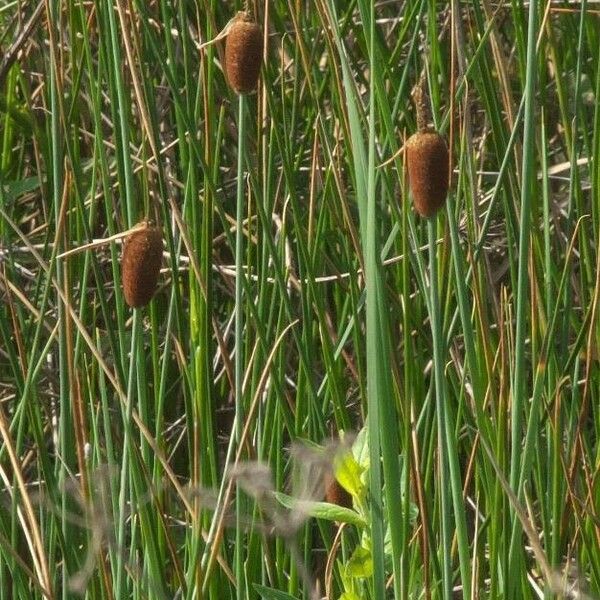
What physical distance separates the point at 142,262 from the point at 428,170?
23cm

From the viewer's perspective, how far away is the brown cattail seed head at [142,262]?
0.84 m

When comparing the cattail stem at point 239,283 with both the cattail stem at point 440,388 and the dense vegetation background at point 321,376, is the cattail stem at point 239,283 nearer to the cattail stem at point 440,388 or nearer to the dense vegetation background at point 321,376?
the dense vegetation background at point 321,376

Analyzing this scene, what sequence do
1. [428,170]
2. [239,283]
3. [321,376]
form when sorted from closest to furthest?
[428,170] < [239,283] < [321,376]

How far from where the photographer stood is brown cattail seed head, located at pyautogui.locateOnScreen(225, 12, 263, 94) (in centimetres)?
91

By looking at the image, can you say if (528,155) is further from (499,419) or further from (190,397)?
(190,397)

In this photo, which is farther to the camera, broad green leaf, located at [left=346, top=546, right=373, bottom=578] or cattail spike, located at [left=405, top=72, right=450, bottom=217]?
broad green leaf, located at [left=346, top=546, right=373, bottom=578]

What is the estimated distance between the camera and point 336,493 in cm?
98

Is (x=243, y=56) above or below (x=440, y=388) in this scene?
above

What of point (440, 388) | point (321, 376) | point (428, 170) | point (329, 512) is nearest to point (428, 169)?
point (428, 170)

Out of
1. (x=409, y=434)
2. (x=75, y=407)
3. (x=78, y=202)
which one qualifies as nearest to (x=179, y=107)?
(x=78, y=202)

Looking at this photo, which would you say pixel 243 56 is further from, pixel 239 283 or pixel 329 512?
pixel 329 512

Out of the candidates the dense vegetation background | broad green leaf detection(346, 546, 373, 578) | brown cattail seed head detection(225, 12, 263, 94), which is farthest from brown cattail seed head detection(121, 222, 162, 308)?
broad green leaf detection(346, 546, 373, 578)

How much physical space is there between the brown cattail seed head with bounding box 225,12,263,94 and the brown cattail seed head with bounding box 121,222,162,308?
146 millimetres

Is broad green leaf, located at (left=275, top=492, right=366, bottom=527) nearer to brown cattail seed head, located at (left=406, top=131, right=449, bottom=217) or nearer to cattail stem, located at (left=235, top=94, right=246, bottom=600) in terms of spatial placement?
cattail stem, located at (left=235, top=94, right=246, bottom=600)
